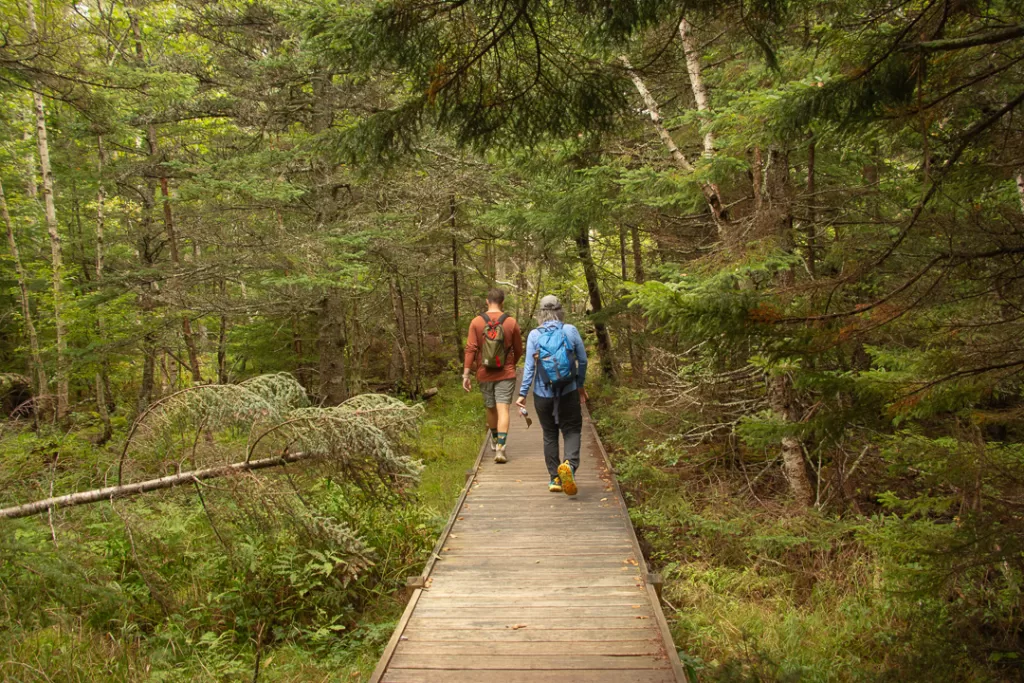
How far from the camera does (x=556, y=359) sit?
6012 millimetres

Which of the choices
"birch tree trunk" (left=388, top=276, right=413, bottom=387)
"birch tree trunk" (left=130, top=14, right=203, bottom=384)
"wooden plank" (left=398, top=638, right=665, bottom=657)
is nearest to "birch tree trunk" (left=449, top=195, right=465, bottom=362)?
"birch tree trunk" (left=388, top=276, right=413, bottom=387)

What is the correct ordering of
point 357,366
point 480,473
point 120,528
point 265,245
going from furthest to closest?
point 357,366, point 265,245, point 480,473, point 120,528

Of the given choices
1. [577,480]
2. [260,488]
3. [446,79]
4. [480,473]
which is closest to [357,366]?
[480,473]

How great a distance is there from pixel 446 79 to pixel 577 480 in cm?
531

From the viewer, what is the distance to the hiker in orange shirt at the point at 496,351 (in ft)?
24.6

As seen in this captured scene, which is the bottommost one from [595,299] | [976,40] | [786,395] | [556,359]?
[786,395]

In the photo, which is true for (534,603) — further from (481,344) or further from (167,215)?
(167,215)

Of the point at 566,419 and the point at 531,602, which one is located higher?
the point at 566,419

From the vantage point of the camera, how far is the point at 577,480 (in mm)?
7332

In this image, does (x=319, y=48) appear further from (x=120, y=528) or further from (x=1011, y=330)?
(x=120, y=528)

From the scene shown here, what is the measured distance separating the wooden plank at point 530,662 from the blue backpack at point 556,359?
2957mm

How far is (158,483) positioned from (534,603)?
3044 millimetres

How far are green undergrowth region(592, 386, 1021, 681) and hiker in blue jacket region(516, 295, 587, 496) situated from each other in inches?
55.3

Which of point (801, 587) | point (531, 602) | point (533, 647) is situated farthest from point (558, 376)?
point (801, 587)
